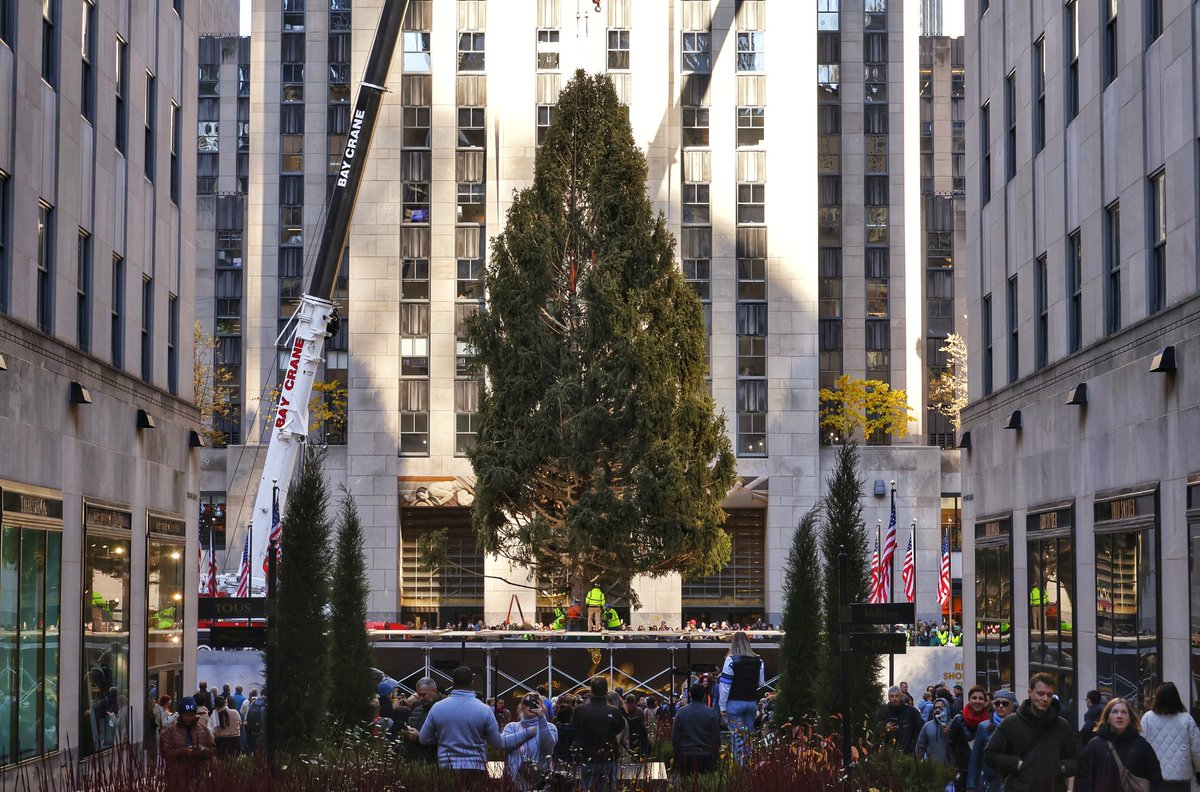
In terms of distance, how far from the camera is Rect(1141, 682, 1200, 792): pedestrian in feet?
52.9

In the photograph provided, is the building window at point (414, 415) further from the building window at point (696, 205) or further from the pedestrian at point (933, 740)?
the pedestrian at point (933, 740)

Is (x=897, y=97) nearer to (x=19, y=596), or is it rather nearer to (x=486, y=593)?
(x=486, y=593)

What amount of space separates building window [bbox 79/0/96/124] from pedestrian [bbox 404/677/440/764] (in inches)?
535

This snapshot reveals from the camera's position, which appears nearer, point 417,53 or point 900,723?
point 900,723

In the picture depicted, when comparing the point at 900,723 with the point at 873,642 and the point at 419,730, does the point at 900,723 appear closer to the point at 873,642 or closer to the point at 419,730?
the point at 873,642

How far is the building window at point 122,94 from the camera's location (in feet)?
105

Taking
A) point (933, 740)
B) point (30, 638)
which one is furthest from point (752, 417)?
point (933, 740)

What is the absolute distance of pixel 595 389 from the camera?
52.1 metres

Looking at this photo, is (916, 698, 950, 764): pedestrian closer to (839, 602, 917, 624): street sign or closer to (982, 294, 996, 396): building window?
(839, 602, 917, 624): street sign

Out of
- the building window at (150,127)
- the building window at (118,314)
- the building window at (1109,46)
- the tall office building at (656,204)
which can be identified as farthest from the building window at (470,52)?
the building window at (1109,46)

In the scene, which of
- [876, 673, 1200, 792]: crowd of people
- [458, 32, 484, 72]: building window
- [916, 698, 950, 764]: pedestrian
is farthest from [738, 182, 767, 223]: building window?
[876, 673, 1200, 792]: crowd of people

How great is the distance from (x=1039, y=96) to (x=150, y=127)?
56.8 ft

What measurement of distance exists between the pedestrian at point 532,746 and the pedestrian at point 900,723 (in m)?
4.50

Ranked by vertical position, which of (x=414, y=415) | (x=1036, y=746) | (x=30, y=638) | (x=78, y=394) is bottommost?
(x=1036, y=746)
